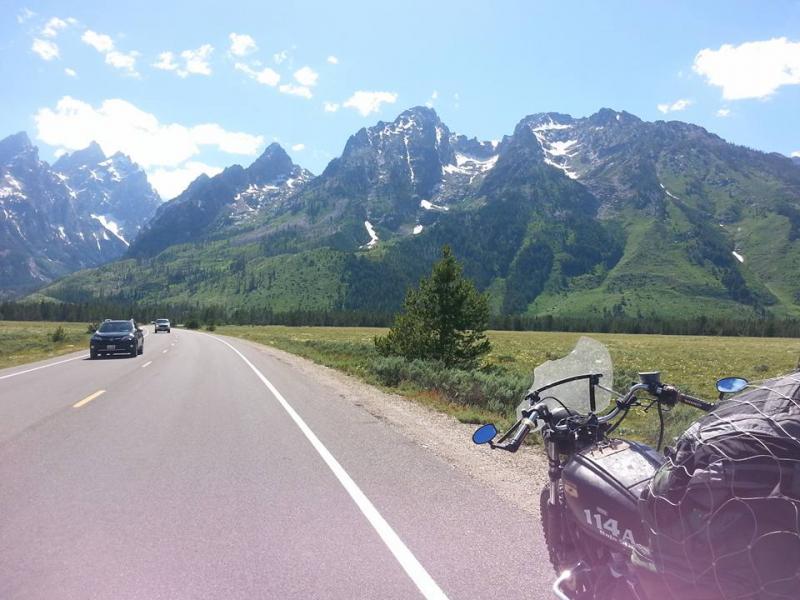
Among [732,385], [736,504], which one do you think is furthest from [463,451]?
[736,504]

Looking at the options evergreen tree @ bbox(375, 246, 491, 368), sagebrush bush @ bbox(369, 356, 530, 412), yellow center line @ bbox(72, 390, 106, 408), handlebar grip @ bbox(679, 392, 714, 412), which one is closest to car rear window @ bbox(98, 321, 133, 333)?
evergreen tree @ bbox(375, 246, 491, 368)

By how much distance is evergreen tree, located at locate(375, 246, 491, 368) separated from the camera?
25.5 m

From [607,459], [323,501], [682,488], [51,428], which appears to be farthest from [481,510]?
[51,428]

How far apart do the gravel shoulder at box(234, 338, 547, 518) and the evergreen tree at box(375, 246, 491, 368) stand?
9.36m

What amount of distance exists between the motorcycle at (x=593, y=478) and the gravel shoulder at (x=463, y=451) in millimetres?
2489

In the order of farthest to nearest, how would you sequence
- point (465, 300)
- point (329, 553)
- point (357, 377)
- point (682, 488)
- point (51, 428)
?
point (465, 300), point (357, 377), point (51, 428), point (329, 553), point (682, 488)

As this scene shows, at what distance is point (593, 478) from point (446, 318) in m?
22.6

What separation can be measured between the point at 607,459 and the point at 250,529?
352 cm

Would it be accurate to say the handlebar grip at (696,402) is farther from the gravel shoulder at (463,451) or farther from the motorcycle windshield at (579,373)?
the gravel shoulder at (463,451)

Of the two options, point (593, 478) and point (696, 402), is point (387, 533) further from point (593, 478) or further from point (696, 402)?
point (696, 402)

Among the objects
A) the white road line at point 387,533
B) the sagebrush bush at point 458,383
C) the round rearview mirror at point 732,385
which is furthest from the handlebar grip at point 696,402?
the sagebrush bush at point 458,383

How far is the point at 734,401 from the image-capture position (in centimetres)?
260

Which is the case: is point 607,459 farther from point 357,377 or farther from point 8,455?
point 357,377

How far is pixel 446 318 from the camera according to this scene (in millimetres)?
25609
